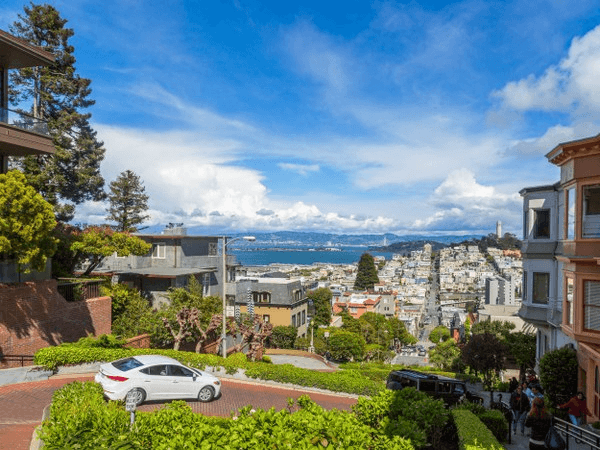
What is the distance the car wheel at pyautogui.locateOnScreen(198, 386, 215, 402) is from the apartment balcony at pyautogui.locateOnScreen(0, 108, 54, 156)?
502 inches

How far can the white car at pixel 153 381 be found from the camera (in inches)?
509

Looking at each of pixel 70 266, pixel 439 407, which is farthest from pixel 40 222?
pixel 439 407

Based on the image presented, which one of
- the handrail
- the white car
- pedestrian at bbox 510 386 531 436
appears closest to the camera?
the handrail

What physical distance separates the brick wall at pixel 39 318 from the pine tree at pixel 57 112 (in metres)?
9.78

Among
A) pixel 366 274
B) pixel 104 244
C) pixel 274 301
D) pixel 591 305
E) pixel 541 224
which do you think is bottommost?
pixel 366 274

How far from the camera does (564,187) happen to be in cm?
1716

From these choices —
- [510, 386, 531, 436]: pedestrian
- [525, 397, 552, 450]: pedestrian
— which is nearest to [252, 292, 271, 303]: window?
[510, 386, 531, 436]: pedestrian

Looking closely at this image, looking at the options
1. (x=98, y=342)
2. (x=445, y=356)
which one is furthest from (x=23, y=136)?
(x=445, y=356)

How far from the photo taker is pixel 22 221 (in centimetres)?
1567

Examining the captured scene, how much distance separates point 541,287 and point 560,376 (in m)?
5.61

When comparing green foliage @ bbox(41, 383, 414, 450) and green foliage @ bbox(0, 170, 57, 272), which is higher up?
green foliage @ bbox(0, 170, 57, 272)

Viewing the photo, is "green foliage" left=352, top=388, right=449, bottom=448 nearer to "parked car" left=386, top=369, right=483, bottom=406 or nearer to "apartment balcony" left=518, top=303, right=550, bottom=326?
"parked car" left=386, top=369, right=483, bottom=406

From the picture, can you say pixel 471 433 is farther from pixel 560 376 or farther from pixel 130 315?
pixel 130 315

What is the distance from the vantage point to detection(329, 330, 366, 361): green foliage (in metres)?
49.9
